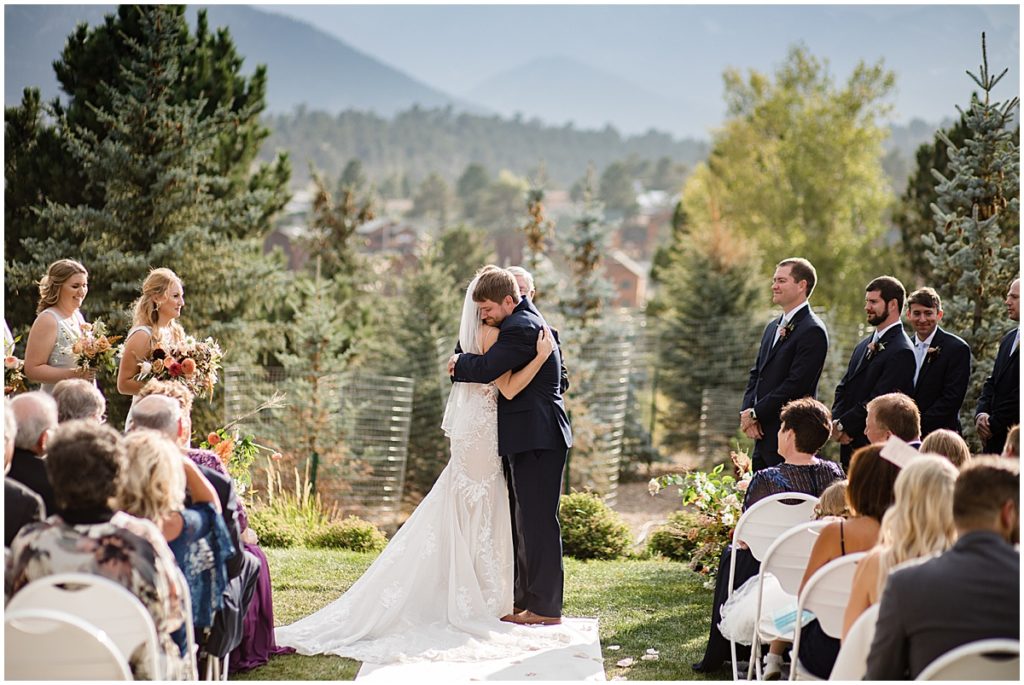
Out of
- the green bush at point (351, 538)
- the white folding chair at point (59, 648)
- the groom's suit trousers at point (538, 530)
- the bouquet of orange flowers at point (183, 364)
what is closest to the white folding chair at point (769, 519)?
the groom's suit trousers at point (538, 530)

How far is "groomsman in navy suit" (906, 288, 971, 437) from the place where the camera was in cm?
626

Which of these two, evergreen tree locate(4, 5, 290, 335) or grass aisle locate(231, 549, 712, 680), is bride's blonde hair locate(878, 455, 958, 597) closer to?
grass aisle locate(231, 549, 712, 680)

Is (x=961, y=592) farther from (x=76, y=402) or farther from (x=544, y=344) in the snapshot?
(x=76, y=402)

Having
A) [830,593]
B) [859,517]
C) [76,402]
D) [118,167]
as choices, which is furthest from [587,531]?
[118,167]

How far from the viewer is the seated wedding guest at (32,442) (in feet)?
12.2

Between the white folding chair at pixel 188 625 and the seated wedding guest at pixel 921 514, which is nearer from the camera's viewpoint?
the seated wedding guest at pixel 921 514

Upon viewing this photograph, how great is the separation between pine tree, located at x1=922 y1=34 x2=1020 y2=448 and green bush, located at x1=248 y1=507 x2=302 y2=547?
5.73 meters

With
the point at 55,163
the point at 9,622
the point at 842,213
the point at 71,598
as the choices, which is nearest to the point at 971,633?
the point at 71,598

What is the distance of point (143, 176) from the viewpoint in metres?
11.5

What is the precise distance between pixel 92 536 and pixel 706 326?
1365 cm

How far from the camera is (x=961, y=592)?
2762 millimetres

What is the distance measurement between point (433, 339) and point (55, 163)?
499 centimetres

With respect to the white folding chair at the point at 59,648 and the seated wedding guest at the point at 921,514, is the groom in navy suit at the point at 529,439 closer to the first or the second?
the seated wedding guest at the point at 921,514

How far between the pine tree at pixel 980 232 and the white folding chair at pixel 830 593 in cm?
597
